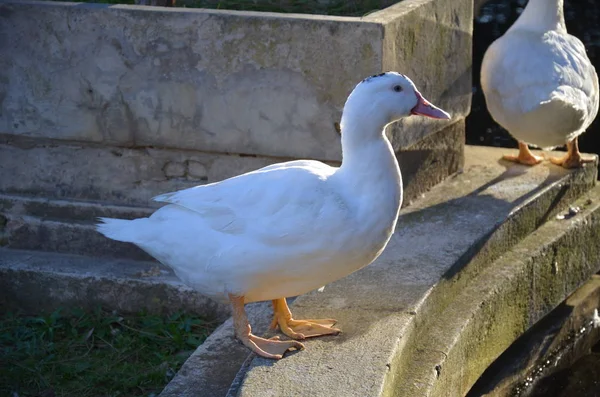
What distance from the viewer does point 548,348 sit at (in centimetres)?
546

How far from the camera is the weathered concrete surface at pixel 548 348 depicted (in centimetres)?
505

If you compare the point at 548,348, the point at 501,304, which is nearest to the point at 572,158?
the point at 548,348

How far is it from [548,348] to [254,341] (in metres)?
2.32

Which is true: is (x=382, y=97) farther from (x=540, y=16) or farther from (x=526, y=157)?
(x=540, y=16)

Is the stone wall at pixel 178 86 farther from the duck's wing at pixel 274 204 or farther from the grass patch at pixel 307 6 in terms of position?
the duck's wing at pixel 274 204

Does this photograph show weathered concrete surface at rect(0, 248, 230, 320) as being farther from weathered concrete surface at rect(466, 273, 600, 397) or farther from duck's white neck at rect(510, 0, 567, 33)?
A: duck's white neck at rect(510, 0, 567, 33)

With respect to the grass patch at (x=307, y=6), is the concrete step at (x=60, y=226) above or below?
below

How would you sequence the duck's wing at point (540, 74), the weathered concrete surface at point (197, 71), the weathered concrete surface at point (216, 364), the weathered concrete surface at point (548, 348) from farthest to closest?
the duck's wing at point (540, 74)
the weathered concrete surface at point (548, 348)
the weathered concrete surface at point (197, 71)
the weathered concrete surface at point (216, 364)

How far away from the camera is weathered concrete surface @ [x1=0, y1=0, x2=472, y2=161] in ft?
16.2

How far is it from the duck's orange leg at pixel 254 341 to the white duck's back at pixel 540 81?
2.56m

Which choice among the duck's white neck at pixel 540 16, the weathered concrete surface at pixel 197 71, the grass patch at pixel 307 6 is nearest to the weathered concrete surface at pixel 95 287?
the weathered concrete surface at pixel 197 71

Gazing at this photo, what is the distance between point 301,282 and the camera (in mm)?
3691

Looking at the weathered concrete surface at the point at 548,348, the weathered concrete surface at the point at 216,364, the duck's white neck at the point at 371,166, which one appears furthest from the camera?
the weathered concrete surface at the point at 548,348

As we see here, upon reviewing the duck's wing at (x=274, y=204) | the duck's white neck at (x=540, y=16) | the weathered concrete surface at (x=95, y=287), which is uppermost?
the duck's white neck at (x=540, y=16)
